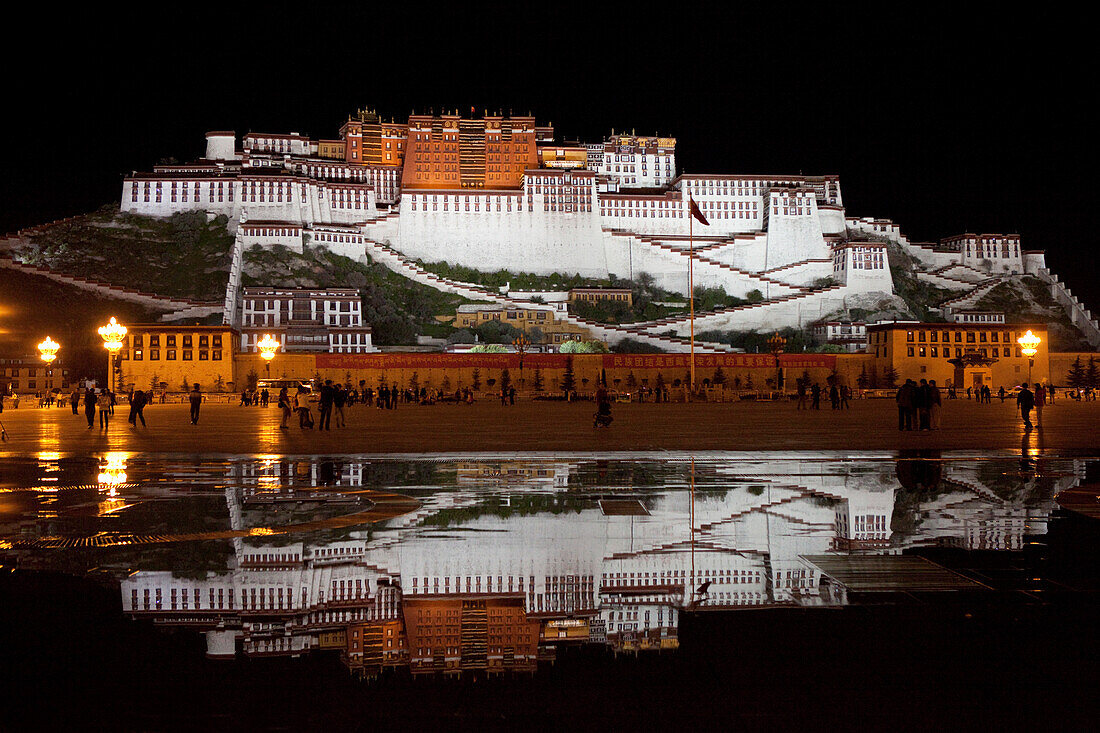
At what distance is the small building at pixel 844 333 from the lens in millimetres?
77562

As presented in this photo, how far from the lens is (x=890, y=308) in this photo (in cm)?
8619

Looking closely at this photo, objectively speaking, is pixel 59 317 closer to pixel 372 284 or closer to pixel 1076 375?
pixel 372 284

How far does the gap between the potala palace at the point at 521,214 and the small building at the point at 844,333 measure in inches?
144

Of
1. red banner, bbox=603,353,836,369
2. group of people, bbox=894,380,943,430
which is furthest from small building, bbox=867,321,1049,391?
group of people, bbox=894,380,943,430

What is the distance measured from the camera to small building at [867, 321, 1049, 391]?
226ft

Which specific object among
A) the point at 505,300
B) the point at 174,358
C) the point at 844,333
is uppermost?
the point at 505,300

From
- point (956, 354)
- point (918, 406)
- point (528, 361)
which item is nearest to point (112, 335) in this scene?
point (918, 406)

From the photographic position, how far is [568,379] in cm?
6081

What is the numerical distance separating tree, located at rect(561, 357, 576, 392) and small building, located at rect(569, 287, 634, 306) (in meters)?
22.1

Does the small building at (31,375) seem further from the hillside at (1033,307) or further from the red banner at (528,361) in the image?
the hillside at (1033,307)

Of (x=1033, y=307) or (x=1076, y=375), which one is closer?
(x=1076, y=375)

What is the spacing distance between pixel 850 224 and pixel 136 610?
106932 millimetres

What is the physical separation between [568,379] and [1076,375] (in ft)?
130

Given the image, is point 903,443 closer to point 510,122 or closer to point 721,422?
point 721,422
